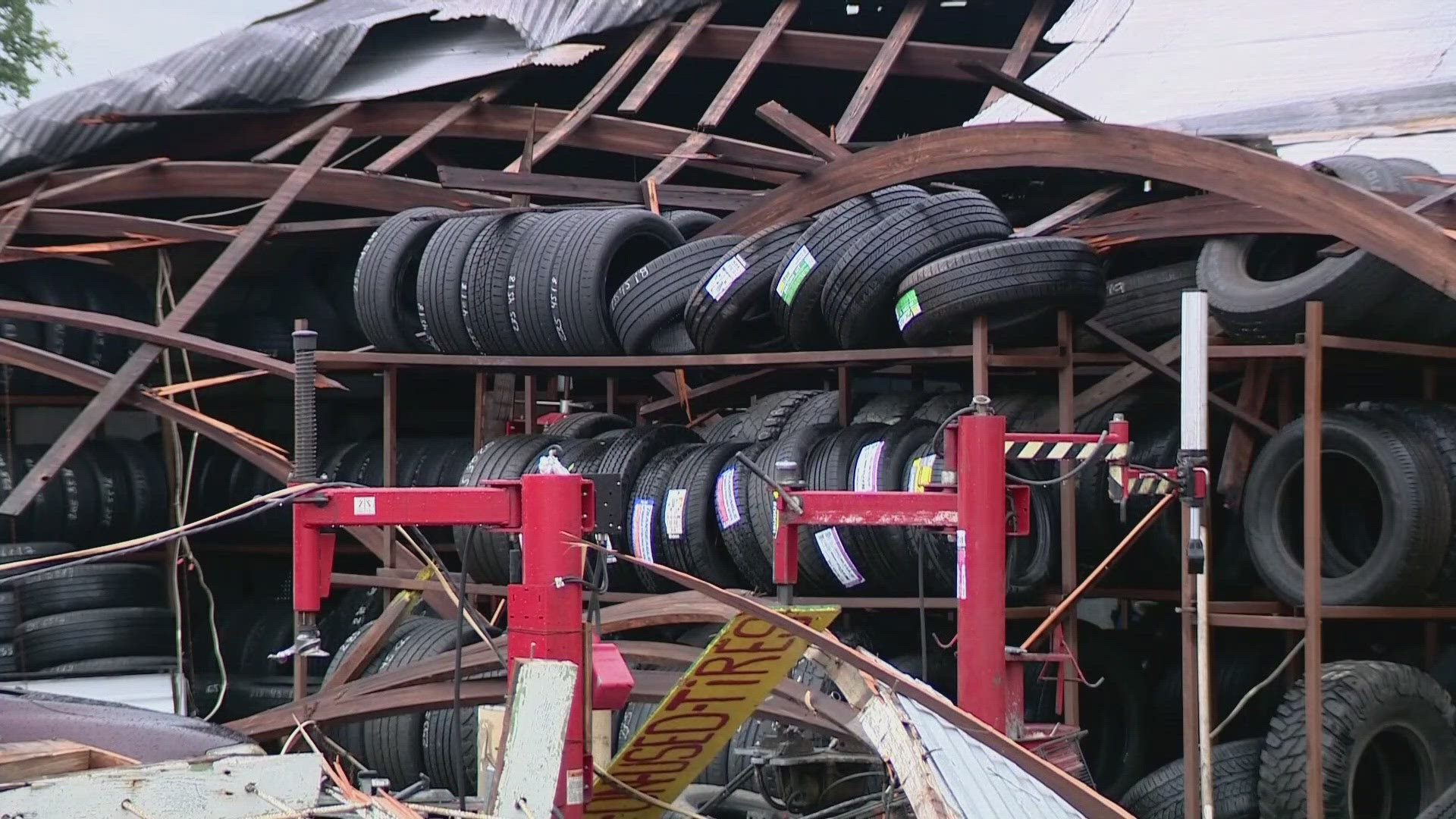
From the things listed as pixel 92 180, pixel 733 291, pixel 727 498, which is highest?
pixel 92 180

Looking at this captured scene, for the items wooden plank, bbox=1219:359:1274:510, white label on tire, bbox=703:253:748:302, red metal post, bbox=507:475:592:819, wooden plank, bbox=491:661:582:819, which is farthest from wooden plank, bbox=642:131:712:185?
wooden plank, bbox=491:661:582:819

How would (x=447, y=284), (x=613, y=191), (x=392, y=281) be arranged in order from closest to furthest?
(x=447, y=284)
(x=392, y=281)
(x=613, y=191)

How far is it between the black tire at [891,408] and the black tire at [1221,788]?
206cm

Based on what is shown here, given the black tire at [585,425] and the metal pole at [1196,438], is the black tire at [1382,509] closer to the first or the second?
the metal pole at [1196,438]

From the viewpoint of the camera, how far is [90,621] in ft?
38.0

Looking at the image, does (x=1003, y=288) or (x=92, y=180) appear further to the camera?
(x=92, y=180)

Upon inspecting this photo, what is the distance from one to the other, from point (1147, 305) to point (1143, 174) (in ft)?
2.30

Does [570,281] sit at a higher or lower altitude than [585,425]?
higher

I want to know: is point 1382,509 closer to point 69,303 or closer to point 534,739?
point 534,739

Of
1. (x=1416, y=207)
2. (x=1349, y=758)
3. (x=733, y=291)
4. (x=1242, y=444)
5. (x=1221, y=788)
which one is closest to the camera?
(x=1416, y=207)

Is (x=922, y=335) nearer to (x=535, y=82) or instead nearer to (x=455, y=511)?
(x=455, y=511)

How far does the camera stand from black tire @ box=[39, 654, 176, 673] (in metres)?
11.3

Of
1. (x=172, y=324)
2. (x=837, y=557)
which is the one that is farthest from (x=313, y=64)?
(x=837, y=557)

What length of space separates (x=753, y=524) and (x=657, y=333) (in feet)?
4.21
